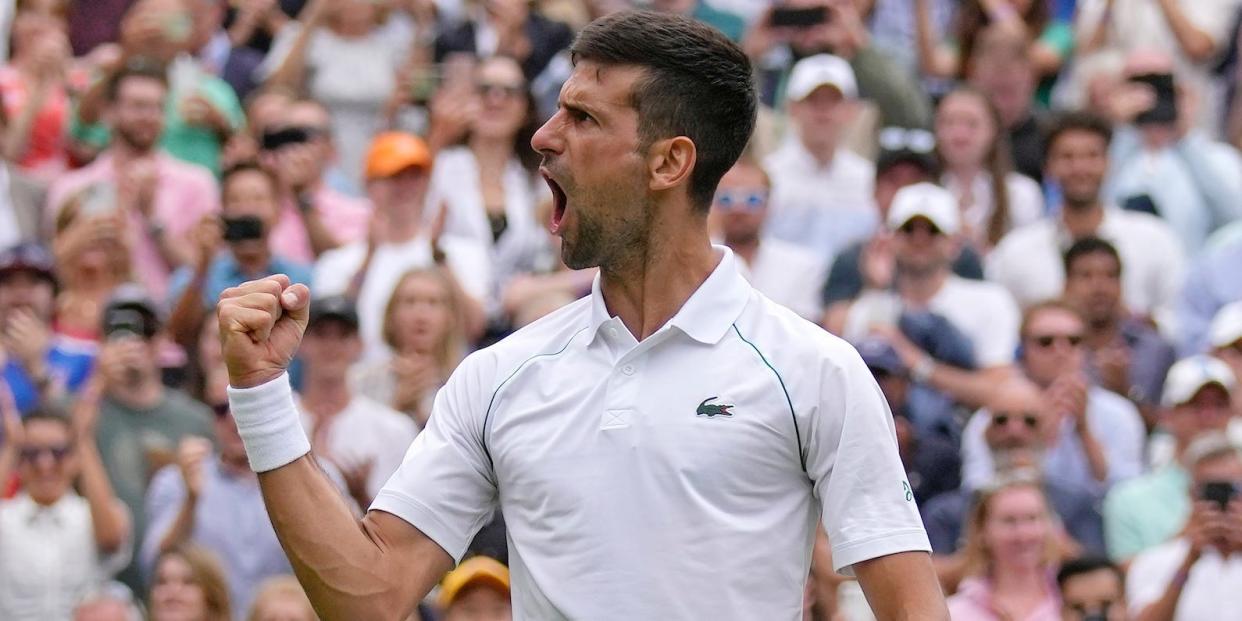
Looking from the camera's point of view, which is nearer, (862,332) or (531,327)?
(531,327)

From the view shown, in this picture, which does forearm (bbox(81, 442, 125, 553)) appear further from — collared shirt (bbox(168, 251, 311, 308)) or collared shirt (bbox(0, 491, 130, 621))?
collared shirt (bbox(168, 251, 311, 308))

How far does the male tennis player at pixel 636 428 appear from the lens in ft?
11.5

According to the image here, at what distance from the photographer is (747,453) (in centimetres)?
353

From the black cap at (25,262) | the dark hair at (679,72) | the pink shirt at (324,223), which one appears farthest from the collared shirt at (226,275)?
the dark hair at (679,72)

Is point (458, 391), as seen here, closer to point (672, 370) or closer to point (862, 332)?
point (672, 370)

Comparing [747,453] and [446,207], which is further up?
[747,453]

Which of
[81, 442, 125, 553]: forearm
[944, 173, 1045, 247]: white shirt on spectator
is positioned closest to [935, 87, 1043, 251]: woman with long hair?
[944, 173, 1045, 247]: white shirt on spectator

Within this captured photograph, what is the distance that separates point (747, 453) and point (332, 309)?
212 inches

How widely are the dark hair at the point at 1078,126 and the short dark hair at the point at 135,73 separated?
161 inches

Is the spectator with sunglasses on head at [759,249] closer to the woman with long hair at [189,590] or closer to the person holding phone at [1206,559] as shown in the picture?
the person holding phone at [1206,559]

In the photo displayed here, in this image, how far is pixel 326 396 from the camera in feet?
28.2

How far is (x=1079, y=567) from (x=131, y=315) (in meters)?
3.79

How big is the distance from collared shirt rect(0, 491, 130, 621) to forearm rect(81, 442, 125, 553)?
24mm

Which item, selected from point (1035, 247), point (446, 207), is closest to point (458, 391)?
point (446, 207)
